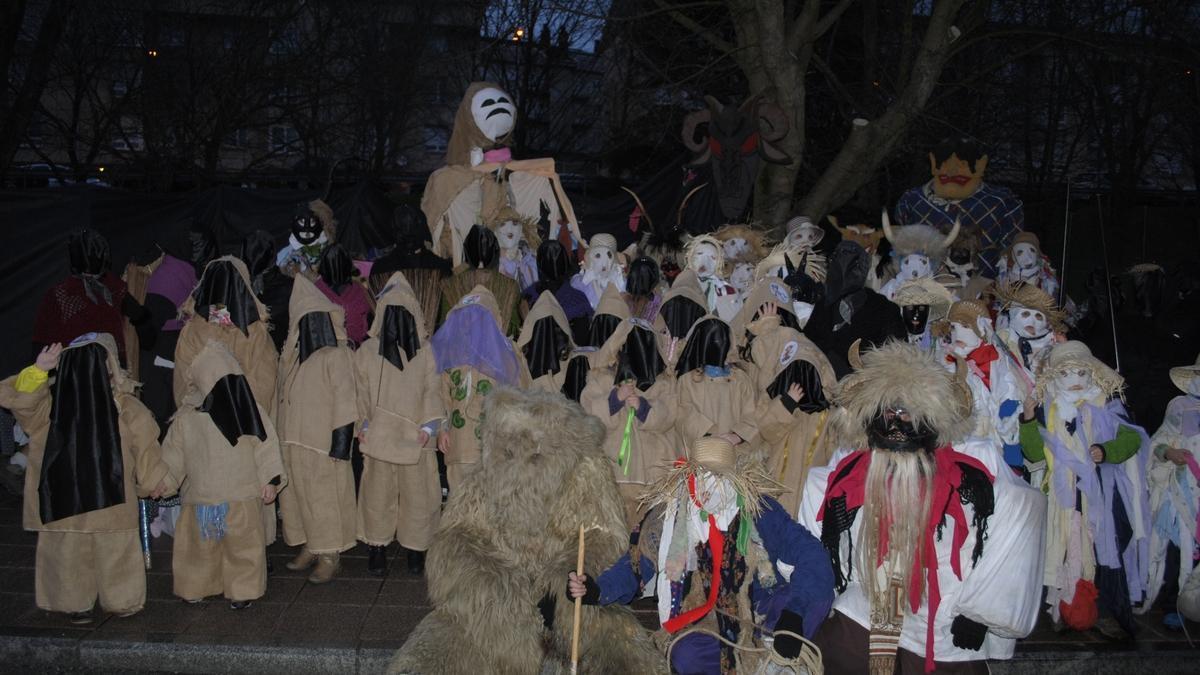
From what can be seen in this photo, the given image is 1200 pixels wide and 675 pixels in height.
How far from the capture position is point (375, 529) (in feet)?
21.0

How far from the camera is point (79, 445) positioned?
5543mm

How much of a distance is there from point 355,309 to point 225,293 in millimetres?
1038

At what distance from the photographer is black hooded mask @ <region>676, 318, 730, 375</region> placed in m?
6.02

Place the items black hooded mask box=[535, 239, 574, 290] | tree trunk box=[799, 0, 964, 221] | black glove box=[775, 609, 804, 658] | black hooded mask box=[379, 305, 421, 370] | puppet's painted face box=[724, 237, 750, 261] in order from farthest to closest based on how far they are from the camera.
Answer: tree trunk box=[799, 0, 964, 221]
puppet's painted face box=[724, 237, 750, 261]
black hooded mask box=[535, 239, 574, 290]
black hooded mask box=[379, 305, 421, 370]
black glove box=[775, 609, 804, 658]

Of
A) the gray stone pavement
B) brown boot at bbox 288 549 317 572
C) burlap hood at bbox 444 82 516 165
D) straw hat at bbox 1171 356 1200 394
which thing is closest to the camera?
the gray stone pavement

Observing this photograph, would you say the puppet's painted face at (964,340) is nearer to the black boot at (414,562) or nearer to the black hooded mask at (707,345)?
the black hooded mask at (707,345)

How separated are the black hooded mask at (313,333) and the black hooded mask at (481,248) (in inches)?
44.6

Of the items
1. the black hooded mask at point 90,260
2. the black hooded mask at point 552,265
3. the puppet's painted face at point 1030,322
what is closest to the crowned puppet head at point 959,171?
the puppet's painted face at point 1030,322

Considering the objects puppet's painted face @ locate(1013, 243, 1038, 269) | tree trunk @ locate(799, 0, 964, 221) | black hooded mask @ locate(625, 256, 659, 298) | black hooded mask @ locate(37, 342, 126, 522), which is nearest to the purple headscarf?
black hooded mask @ locate(625, 256, 659, 298)

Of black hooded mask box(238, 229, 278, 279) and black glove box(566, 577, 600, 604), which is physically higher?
black hooded mask box(238, 229, 278, 279)

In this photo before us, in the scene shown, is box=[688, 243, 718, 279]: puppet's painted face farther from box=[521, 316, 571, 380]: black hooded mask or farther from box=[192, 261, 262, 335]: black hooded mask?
box=[192, 261, 262, 335]: black hooded mask

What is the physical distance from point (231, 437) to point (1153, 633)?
5.50m

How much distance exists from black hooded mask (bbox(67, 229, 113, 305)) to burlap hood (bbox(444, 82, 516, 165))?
139 inches

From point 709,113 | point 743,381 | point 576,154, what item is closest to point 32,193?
point 709,113
